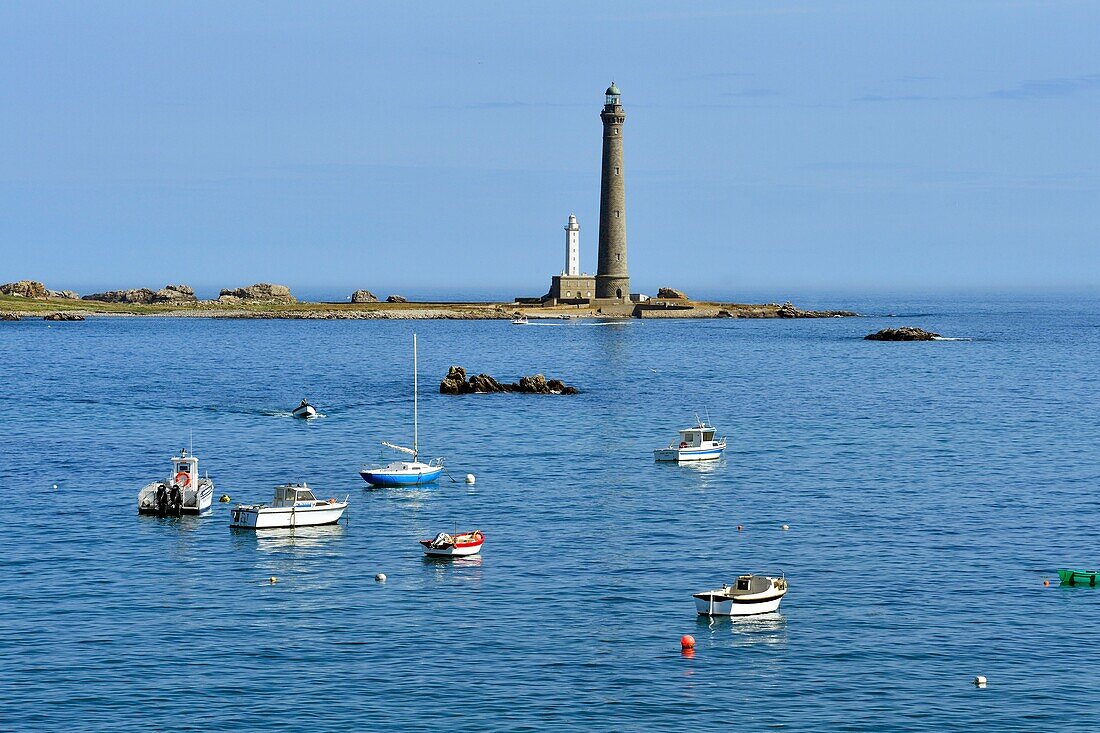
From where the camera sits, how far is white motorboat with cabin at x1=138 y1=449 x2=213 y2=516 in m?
64.1

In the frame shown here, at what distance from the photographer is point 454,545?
5444 centimetres

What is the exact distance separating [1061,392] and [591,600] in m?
92.7

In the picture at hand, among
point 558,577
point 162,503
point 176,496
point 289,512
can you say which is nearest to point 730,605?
point 558,577

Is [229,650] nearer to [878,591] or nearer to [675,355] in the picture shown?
[878,591]

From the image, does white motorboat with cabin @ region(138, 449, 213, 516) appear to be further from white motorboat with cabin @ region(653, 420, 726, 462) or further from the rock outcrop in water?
the rock outcrop in water

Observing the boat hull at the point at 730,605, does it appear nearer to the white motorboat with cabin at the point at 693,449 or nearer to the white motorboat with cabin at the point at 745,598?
the white motorboat with cabin at the point at 745,598

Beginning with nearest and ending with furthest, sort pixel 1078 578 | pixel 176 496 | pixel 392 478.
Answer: pixel 1078 578 < pixel 176 496 < pixel 392 478

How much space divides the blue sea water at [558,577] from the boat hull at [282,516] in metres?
0.83

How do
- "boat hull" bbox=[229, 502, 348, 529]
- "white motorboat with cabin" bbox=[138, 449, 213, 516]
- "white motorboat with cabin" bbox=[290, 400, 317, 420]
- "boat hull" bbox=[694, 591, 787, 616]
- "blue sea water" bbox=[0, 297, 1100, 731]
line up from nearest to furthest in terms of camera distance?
"blue sea water" bbox=[0, 297, 1100, 731]
"boat hull" bbox=[694, 591, 787, 616]
"boat hull" bbox=[229, 502, 348, 529]
"white motorboat with cabin" bbox=[138, 449, 213, 516]
"white motorboat with cabin" bbox=[290, 400, 317, 420]

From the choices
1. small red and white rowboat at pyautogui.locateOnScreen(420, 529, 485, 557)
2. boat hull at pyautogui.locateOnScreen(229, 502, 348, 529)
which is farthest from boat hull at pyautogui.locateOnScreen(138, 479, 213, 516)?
small red and white rowboat at pyautogui.locateOnScreen(420, 529, 485, 557)

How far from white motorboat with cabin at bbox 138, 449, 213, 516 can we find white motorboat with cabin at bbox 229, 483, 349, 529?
10.5 ft

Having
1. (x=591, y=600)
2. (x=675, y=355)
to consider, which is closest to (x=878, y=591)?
(x=591, y=600)

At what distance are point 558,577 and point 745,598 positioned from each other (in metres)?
8.40

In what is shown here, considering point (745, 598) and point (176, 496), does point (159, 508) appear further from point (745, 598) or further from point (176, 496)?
point (745, 598)
